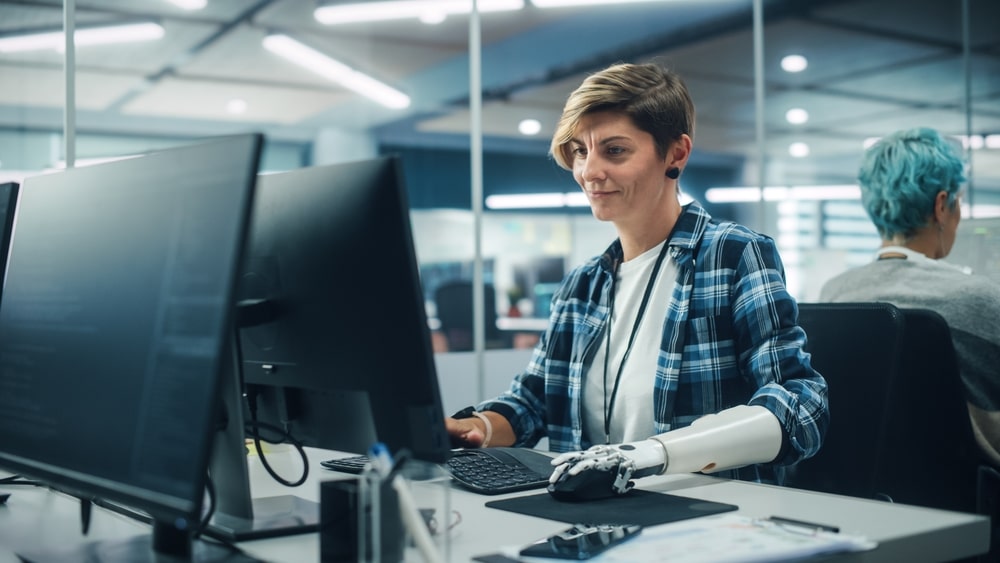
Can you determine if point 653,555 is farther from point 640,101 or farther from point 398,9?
point 398,9

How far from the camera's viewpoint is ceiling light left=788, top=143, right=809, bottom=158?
4695 mm

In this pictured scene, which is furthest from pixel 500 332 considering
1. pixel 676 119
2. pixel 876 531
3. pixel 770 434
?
pixel 876 531

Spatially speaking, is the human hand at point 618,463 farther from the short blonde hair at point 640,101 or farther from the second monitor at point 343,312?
the short blonde hair at point 640,101

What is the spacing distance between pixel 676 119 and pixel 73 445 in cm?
129

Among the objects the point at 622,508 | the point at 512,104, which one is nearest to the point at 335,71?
the point at 512,104

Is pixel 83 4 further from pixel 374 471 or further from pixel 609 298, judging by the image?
pixel 374 471

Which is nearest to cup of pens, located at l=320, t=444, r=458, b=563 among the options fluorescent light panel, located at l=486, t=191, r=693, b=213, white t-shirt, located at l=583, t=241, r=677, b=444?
white t-shirt, located at l=583, t=241, r=677, b=444

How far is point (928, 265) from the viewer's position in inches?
90.4

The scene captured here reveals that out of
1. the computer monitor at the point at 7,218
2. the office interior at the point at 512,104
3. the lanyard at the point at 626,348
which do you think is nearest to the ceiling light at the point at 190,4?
the office interior at the point at 512,104

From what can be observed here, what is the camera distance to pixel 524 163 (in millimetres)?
4188

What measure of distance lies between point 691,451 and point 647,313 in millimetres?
521

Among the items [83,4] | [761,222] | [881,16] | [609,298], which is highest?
[881,16]

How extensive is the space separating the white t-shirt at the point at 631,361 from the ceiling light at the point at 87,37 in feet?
7.15

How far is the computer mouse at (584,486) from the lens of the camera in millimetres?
1309
